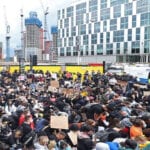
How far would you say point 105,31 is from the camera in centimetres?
9056

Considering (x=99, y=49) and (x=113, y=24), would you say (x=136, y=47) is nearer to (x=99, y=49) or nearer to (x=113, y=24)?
(x=113, y=24)

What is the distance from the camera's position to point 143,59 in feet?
267

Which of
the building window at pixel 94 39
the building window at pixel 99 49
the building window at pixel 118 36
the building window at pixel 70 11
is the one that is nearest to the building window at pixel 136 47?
the building window at pixel 118 36

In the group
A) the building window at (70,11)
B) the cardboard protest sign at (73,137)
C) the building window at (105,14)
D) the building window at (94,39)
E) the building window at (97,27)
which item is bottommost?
the cardboard protest sign at (73,137)

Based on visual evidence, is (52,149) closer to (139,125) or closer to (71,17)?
(139,125)

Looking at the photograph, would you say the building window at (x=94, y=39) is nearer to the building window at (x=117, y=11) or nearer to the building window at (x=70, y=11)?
the building window at (x=117, y=11)

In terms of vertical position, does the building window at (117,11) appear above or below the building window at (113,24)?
above

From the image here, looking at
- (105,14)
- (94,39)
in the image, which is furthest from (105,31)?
(94,39)

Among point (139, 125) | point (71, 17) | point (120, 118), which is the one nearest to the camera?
point (139, 125)

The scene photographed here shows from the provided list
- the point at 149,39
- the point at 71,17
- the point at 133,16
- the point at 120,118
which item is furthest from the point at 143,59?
the point at 120,118

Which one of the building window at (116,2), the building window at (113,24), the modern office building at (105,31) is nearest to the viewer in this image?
the modern office building at (105,31)

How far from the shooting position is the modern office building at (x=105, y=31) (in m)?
81.7

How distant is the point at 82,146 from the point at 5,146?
1653mm

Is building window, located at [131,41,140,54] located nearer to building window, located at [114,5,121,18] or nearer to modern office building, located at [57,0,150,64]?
modern office building, located at [57,0,150,64]
